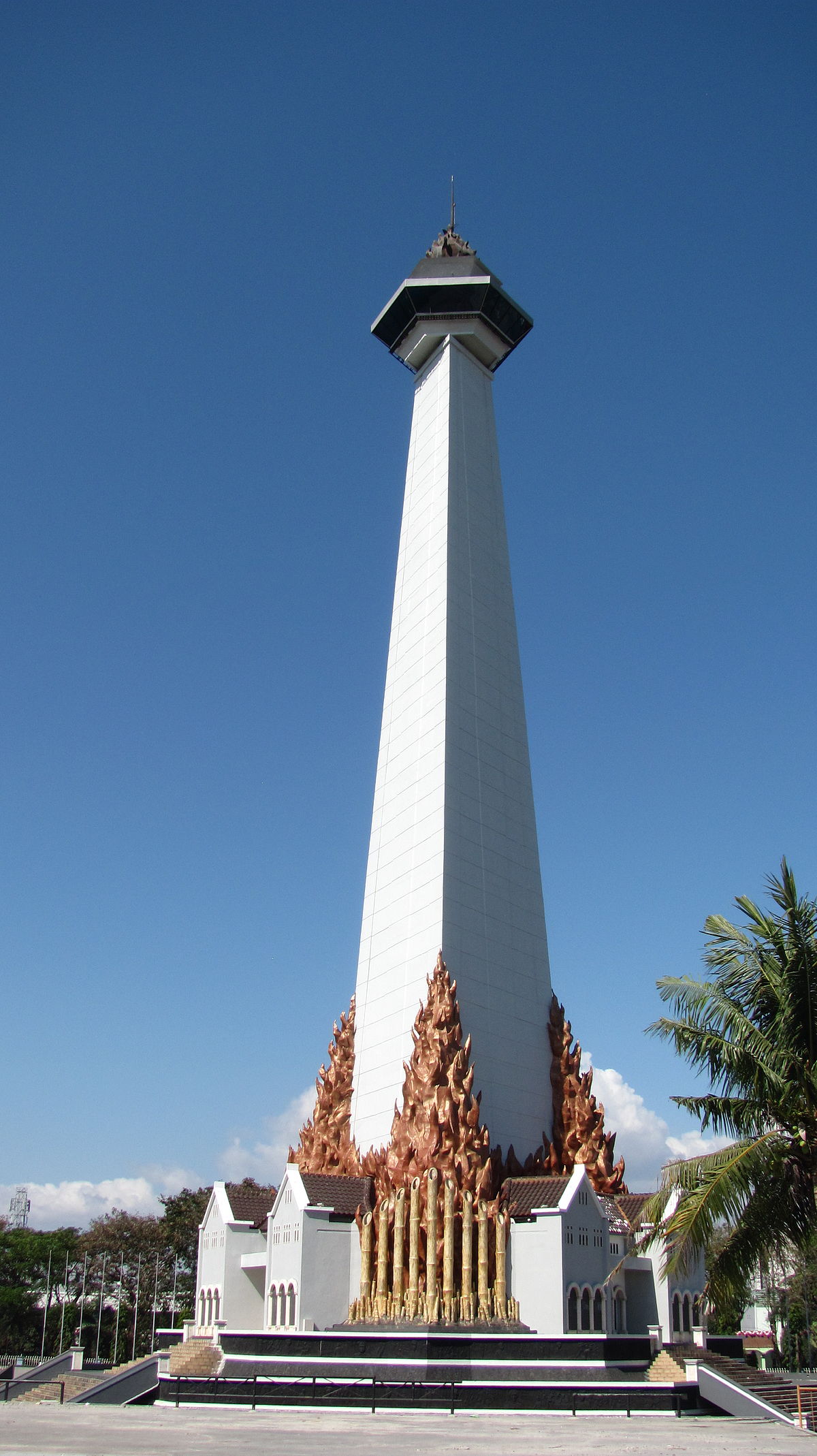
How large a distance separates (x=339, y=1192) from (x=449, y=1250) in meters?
3.71

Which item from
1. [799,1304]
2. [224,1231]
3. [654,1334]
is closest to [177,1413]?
[224,1231]

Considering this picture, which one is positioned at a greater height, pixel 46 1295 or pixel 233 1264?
pixel 233 1264

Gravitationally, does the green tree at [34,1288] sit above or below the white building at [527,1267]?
below

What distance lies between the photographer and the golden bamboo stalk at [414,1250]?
2288 cm

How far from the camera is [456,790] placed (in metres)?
29.6

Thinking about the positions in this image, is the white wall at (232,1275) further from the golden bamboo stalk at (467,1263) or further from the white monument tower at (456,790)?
the golden bamboo stalk at (467,1263)

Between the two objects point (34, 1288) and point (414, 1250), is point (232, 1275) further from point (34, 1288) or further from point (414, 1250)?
point (34, 1288)

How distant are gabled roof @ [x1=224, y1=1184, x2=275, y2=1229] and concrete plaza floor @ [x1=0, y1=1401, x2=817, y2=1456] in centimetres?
660

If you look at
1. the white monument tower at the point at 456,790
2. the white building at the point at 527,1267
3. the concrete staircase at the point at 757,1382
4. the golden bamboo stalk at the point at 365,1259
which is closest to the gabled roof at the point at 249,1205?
the white building at the point at 527,1267

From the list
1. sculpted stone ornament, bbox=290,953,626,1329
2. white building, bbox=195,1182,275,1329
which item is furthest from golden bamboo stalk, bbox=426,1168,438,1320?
white building, bbox=195,1182,275,1329

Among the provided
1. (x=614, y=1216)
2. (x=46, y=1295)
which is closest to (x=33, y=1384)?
(x=614, y=1216)

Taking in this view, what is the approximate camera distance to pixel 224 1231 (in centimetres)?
2819

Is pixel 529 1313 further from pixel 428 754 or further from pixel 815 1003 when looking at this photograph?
pixel 428 754

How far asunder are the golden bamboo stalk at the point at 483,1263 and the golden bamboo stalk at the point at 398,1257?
1.72m
